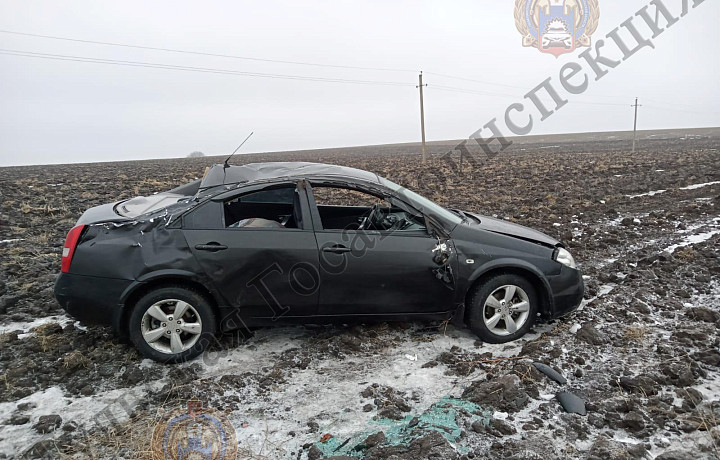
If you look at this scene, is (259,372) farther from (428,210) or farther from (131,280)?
(428,210)

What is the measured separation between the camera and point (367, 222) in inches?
190

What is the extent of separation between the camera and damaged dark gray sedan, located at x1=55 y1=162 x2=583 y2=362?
3.84 meters

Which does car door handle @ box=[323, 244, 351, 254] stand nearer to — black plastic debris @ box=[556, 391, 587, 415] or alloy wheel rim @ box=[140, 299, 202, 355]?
alloy wheel rim @ box=[140, 299, 202, 355]

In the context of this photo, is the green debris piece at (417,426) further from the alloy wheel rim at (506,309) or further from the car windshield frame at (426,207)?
the car windshield frame at (426,207)

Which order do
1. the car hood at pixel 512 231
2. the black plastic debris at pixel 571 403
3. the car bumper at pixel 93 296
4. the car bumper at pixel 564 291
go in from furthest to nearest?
the car hood at pixel 512 231 < the car bumper at pixel 564 291 < the car bumper at pixel 93 296 < the black plastic debris at pixel 571 403

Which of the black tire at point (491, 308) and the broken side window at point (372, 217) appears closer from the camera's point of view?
the black tire at point (491, 308)

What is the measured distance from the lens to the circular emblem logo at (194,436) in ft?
9.35

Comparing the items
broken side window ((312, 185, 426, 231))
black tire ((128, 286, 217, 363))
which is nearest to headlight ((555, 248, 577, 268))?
broken side window ((312, 185, 426, 231))

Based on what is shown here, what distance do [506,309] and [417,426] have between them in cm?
159

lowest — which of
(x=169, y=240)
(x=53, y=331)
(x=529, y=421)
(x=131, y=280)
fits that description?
(x=529, y=421)

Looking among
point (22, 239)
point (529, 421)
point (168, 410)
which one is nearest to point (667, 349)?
point (529, 421)

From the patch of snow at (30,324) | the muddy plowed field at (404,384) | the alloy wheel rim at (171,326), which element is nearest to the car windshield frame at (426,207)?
the muddy plowed field at (404,384)

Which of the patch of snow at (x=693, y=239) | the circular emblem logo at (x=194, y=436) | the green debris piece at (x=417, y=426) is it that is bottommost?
the green debris piece at (x=417, y=426)

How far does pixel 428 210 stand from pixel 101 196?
44.3 ft
